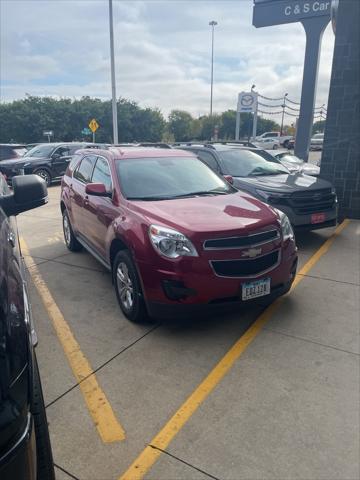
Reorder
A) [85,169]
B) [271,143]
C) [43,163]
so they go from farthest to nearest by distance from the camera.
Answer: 1. [271,143]
2. [43,163]
3. [85,169]

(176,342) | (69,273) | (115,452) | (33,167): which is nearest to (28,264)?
(69,273)

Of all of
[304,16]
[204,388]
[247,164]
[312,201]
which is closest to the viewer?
[204,388]

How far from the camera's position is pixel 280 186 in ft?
21.4

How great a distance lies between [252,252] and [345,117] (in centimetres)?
651

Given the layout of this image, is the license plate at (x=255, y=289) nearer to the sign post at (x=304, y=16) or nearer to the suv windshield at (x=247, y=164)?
the suv windshield at (x=247, y=164)

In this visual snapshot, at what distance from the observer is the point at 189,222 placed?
3510mm

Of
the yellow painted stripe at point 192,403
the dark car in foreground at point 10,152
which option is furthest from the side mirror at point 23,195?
the dark car in foreground at point 10,152

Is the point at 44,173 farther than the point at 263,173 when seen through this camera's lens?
Yes

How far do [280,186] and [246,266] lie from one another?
3432 millimetres

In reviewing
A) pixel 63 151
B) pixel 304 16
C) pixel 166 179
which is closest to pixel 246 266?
pixel 166 179

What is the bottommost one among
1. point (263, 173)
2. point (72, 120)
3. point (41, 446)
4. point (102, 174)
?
point (41, 446)

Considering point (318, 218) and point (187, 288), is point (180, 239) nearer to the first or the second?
point (187, 288)

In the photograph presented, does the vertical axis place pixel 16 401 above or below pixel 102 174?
below

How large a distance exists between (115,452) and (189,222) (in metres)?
1.93
